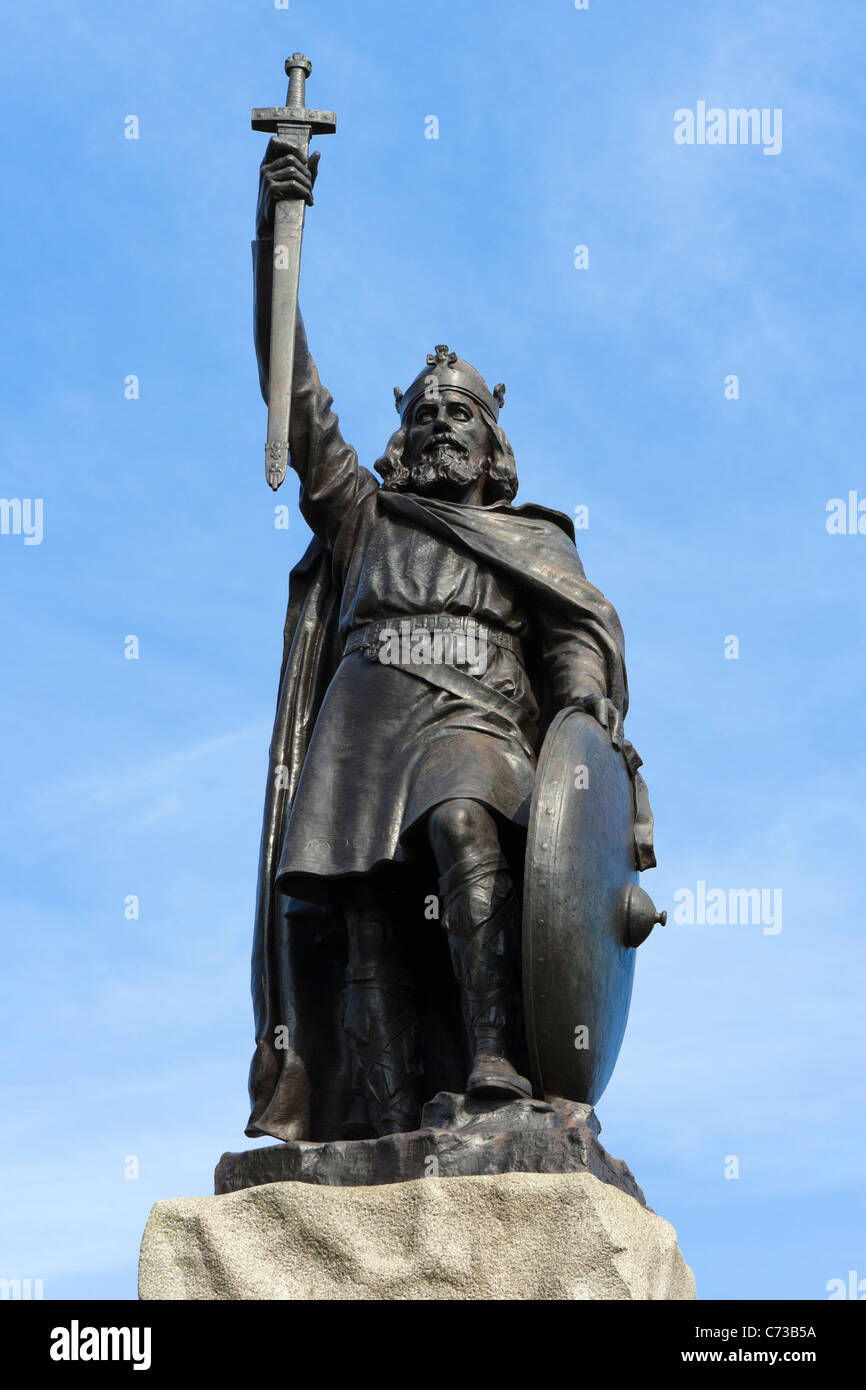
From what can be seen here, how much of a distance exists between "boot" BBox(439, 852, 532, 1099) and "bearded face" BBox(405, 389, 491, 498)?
2.45 meters

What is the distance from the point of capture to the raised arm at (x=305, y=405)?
971 centimetres

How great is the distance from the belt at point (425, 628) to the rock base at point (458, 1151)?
7.95 ft

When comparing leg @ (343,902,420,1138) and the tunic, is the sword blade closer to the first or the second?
the tunic

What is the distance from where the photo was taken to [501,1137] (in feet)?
25.8

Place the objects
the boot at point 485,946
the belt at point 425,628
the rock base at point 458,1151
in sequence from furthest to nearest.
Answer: the belt at point 425,628
the boot at point 485,946
the rock base at point 458,1151

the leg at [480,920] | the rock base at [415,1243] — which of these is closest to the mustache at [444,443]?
the leg at [480,920]

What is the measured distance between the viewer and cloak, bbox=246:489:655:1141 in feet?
29.7

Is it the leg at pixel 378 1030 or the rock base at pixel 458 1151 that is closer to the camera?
the rock base at pixel 458 1151

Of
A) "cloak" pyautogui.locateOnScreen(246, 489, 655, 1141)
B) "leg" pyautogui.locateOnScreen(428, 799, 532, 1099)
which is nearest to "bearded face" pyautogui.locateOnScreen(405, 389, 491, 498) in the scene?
"cloak" pyautogui.locateOnScreen(246, 489, 655, 1141)

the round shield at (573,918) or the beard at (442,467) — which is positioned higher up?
the beard at (442,467)

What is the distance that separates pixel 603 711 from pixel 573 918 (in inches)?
48.0

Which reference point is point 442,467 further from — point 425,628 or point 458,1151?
point 458,1151

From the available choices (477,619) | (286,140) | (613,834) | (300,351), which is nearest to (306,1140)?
(613,834)

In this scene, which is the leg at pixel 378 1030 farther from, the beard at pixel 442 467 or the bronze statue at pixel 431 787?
the beard at pixel 442 467
